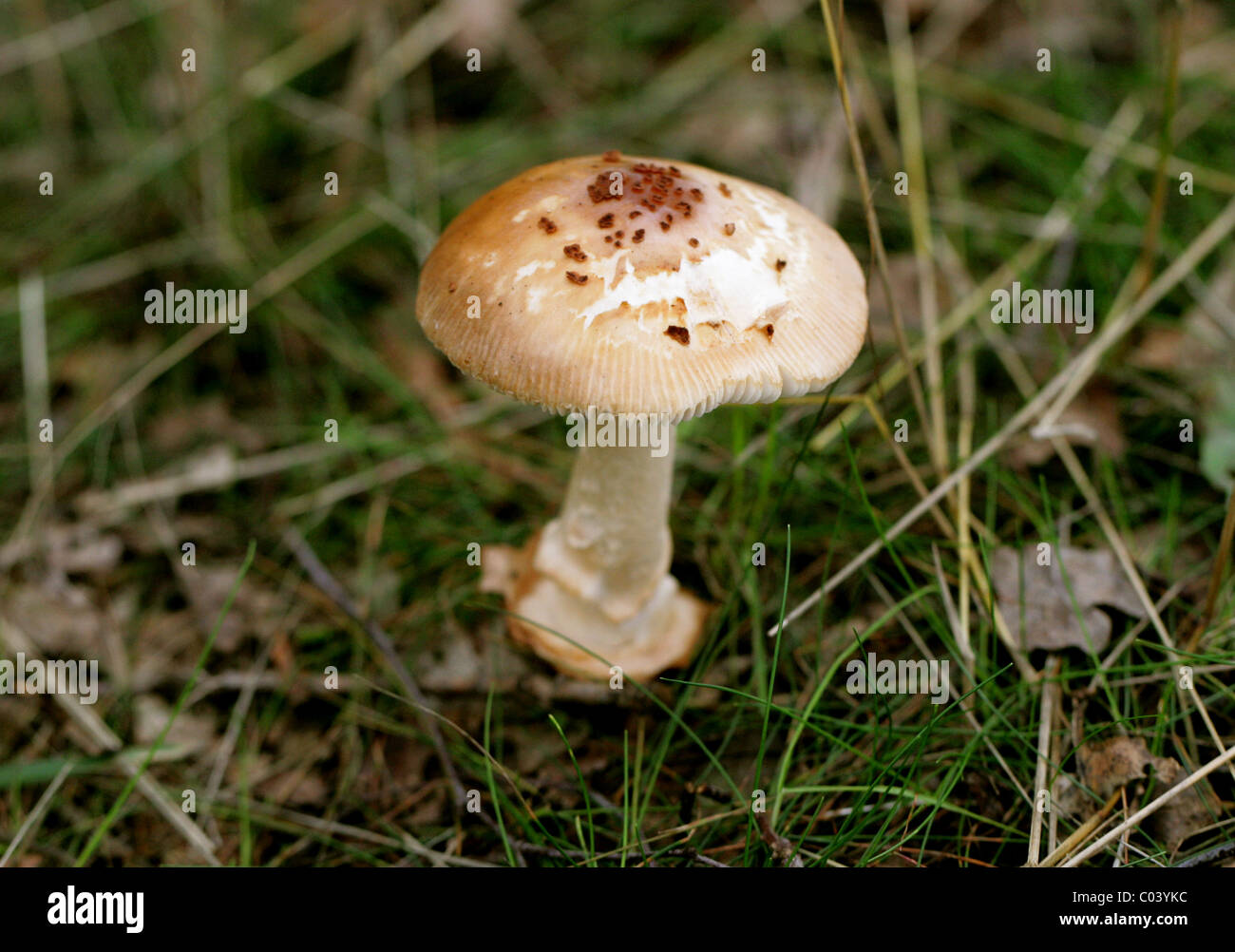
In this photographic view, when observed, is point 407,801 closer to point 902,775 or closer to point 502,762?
point 502,762

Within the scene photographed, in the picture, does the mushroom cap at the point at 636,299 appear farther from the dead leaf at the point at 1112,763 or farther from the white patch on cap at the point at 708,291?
the dead leaf at the point at 1112,763

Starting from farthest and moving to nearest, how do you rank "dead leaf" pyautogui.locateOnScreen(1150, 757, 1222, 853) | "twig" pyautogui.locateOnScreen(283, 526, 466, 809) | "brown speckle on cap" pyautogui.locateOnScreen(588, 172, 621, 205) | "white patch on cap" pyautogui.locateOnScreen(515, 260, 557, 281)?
"twig" pyautogui.locateOnScreen(283, 526, 466, 809) < "dead leaf" pyautogui.locateOnScreen(1150, 757, 1222, 853) < "brown speckle on cap" pyautogui.locateOnScreen(588, 172, 621, 205) < "white patch on cap" pyautogui.locateOnScreen(515, 260, 557, 281)

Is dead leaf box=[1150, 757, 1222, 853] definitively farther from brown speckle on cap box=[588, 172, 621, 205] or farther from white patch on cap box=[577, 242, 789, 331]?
brown speckle on cap box=[588, 172, 621, 205]

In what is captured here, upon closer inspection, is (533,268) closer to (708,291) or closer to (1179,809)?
(708,291)

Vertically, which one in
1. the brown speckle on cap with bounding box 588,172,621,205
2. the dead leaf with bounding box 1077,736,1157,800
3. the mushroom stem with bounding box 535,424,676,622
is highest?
the brown speckle on cap with bounding box 588,172,621,205

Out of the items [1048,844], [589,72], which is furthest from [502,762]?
[589,72]

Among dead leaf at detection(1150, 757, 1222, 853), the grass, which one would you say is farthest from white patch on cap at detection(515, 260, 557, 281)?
dead leaf at detection(1150, 757, 1222, 853)
